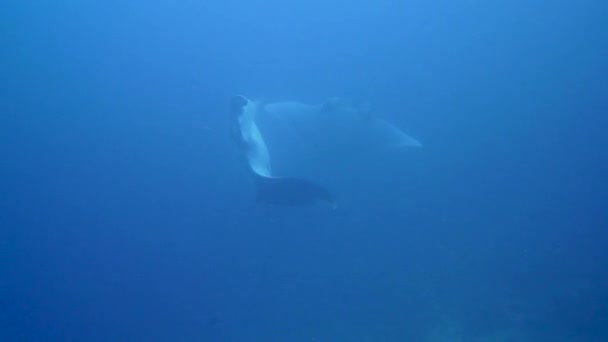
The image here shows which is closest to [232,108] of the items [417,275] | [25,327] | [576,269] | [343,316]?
[343,316]

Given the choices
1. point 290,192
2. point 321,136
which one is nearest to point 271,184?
point 290,192

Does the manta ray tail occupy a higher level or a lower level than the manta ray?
lower

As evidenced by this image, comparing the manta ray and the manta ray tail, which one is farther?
the manta ray

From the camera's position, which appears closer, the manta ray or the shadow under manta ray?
the shadow under manta ray

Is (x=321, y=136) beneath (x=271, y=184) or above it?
above

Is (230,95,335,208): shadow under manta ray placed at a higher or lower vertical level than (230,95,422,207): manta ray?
lower

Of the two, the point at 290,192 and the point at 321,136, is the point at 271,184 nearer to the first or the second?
the point at 290,192

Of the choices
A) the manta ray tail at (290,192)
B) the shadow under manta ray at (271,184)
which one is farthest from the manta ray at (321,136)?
the manta ray tail at (290,192)

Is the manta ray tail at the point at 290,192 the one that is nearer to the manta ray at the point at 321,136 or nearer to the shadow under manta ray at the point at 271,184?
the shadow under manta ray at the point at 271,184

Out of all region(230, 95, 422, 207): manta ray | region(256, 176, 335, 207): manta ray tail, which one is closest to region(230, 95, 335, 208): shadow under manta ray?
region(256, 176, 335, 207): manta ray tail

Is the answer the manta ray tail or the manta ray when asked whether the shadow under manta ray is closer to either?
the manta ray tail

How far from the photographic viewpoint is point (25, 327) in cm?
884

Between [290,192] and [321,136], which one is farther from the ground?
[321,136]

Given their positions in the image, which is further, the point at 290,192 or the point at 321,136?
the point at 321,136
